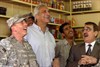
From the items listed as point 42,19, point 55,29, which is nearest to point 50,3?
point 55,29

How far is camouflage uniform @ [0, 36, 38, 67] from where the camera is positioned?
2410mm

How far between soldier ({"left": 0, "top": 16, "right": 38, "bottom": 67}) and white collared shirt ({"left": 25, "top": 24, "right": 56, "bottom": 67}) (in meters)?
0.40

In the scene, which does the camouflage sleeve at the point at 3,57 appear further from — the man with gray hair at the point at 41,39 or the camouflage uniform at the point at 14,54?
the man with gray hair at the point at 41,39

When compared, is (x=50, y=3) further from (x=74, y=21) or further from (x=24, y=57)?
(x=24, y=57)

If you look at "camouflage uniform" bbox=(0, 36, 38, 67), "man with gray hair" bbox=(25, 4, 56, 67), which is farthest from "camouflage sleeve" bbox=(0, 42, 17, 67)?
"man with gray hair" bbox=(25, 4, 56, 67)

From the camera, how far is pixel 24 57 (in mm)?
2535

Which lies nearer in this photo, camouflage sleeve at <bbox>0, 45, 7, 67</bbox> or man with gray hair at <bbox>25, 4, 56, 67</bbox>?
camouflage sleeve at <bbox>0, 45, 7, 67</bbox>

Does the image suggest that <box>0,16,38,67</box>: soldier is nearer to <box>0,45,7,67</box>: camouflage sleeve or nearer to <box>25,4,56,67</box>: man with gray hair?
<box>0,45,7,67</box>: camouflage sleeve

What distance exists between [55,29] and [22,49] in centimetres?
281

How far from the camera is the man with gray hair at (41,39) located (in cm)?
307

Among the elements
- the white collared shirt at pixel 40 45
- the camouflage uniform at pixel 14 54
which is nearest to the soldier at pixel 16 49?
the camouflage uniform at pixel 14 54

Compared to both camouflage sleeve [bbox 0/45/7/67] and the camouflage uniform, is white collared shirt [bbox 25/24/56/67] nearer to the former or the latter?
the camouflage uniform

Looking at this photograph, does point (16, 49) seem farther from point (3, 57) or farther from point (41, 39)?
point (41, 39)

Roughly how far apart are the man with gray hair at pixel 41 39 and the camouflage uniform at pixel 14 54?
0.43 m
